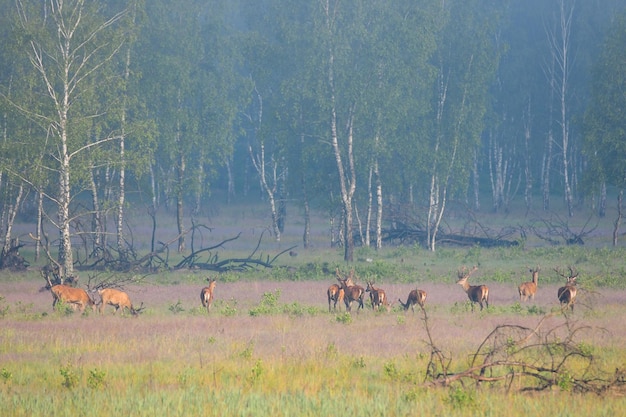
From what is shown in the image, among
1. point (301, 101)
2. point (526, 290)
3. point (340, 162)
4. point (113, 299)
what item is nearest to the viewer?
point (113, 299)

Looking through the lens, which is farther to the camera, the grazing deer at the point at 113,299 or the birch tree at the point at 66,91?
the birch tree at the point at 66,91

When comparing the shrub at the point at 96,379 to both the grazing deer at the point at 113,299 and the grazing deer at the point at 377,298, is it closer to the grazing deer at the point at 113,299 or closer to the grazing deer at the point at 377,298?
the grazing deer at the point at 113,299

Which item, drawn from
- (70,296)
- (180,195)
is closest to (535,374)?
(70,296)

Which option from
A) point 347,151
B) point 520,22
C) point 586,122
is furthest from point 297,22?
point 520,22

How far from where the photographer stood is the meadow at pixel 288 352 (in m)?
9.59

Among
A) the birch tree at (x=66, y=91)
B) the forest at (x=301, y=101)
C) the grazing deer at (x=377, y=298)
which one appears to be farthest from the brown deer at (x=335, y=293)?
the forest at (x=301, y=101)

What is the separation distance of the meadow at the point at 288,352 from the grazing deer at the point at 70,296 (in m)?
0.28

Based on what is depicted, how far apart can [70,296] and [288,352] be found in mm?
7366

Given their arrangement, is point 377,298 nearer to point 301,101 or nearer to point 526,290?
point 526,290

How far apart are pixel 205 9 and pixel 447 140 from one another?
21.8 m

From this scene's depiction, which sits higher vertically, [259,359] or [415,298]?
[415,298]

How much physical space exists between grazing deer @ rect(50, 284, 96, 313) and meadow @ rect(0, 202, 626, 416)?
0.28 meters

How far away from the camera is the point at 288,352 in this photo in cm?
1340

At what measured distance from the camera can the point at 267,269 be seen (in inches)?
1151
